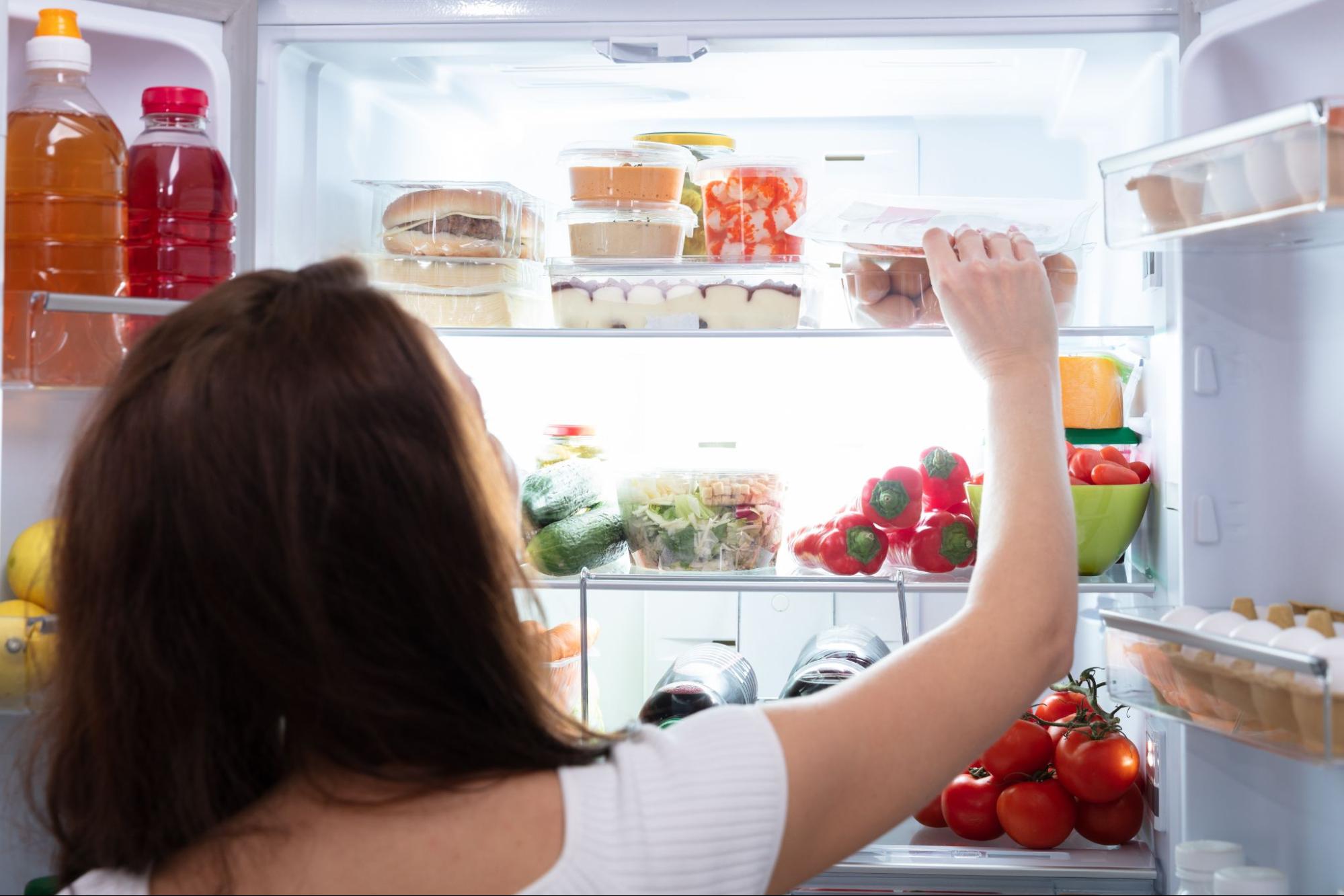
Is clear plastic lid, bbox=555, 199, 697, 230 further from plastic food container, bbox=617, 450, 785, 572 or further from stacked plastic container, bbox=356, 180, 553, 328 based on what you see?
plastic food container, bbox=617, 450, 785, 572

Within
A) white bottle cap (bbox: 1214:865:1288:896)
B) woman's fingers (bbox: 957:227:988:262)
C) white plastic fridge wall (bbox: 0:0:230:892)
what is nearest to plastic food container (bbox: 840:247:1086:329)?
woman's fingers (bbox: 957:227:988:262)

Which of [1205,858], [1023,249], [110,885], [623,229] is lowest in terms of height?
[1205,858]

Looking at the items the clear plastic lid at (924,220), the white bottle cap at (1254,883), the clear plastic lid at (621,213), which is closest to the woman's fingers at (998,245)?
the clear plastic lid at (924,220)

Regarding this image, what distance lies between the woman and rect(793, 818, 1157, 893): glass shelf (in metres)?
0.75

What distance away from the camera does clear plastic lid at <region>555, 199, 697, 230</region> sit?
170 cm

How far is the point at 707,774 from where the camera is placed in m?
0.83

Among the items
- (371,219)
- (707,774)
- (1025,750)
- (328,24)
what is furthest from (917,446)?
(707,774)

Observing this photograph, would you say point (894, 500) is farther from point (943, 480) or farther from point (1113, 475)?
point (1113, 475)

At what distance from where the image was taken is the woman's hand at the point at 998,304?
1.17 metres

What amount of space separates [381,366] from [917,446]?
1335mm

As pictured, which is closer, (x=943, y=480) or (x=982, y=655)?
(x=982, y=655)

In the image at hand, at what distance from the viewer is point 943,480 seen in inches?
68.2

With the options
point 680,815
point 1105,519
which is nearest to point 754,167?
point 1105,519

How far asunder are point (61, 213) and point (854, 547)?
1.07 metres
